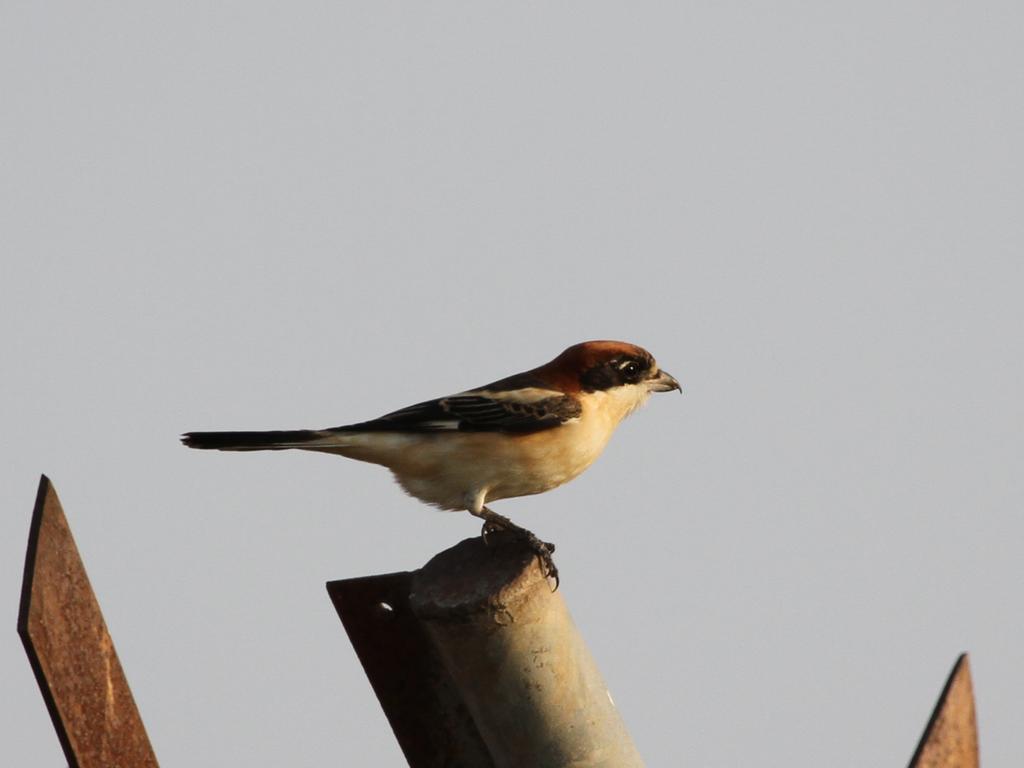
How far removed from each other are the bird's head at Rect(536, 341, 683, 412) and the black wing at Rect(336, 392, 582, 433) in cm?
21

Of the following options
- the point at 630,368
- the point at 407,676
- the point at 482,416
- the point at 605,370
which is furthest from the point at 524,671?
the point at 630,368

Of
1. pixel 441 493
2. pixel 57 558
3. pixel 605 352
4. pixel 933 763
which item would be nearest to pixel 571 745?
pixel 933 763

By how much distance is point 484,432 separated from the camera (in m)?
6.13

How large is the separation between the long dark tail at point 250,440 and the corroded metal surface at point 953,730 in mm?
3722

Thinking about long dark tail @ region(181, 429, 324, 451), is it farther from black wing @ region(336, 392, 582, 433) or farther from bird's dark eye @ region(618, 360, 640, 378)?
bird's dark eye @ region(618, 360, 640, 378)

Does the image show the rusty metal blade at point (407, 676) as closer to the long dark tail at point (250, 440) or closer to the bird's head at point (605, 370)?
the long dark tail at point (250, 440)

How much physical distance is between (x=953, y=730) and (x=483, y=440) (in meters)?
3.66

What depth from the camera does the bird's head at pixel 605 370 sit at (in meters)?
6.52

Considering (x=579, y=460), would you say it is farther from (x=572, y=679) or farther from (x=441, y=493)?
(x=572, y=679)

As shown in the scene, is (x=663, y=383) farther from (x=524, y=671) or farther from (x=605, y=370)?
(x=524, y=671)

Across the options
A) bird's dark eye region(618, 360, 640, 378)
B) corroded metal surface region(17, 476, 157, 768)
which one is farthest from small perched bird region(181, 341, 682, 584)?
corroded metal surface region(17, 476, 157, 768)

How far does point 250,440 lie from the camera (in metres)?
5.82

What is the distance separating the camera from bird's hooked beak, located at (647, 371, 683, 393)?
6848 mm

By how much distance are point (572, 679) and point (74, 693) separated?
1.20 meters
